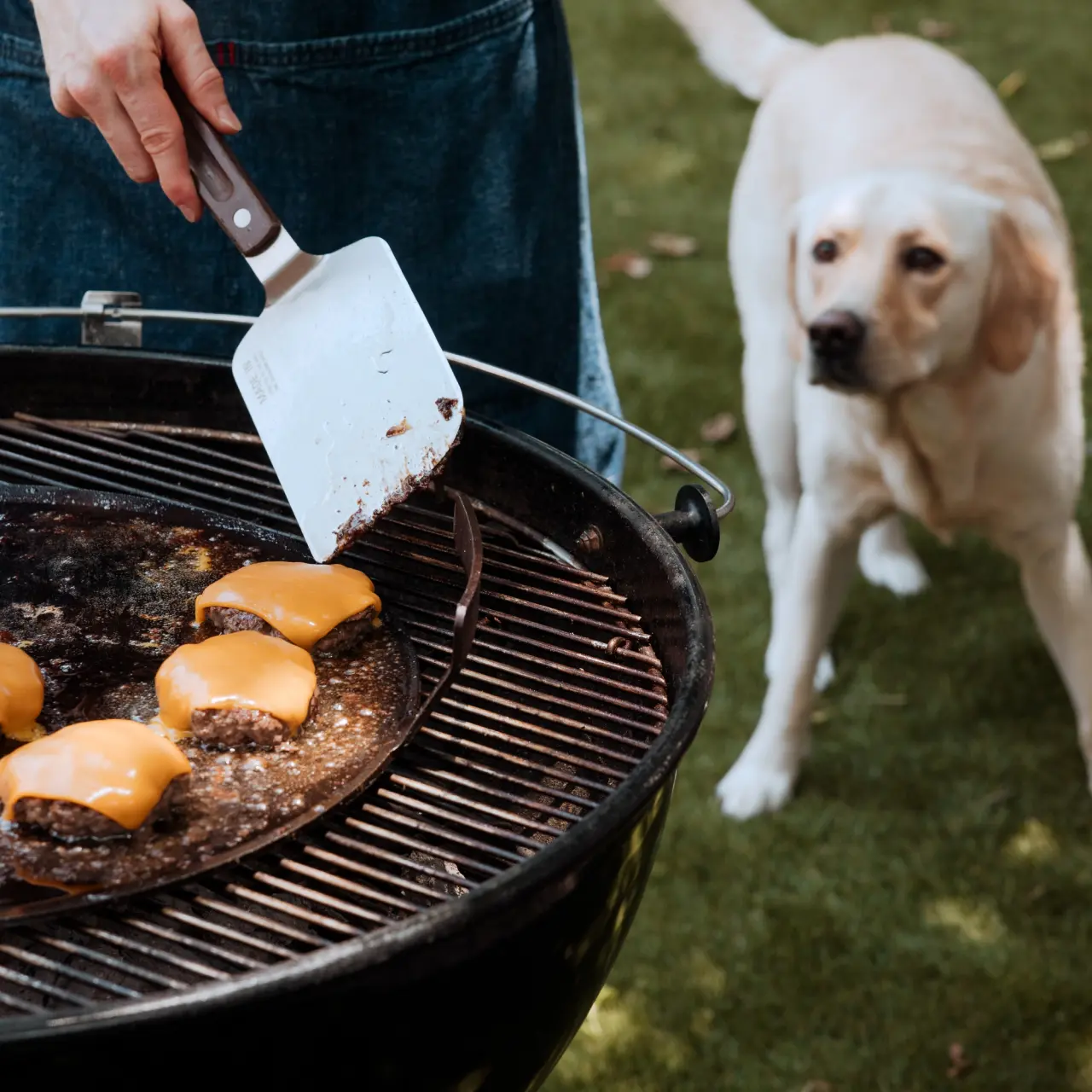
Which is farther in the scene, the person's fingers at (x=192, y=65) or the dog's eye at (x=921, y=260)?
the dog's eye at (x=921, y=260)

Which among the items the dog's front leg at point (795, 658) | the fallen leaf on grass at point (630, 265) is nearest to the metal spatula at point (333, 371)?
the dog's front leg at point (795, 658)

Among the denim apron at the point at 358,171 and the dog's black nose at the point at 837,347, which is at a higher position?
the denim apron at the point at 358,171

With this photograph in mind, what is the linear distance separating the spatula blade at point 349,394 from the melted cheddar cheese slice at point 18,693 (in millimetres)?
298

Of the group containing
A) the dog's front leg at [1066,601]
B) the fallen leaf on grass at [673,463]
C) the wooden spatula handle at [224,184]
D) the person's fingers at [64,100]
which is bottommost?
the fallen leaf on grass at [673,463]

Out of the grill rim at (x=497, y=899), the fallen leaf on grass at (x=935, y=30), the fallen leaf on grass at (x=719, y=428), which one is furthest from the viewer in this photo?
the fallen leaf on grass at (x=935, y=30)

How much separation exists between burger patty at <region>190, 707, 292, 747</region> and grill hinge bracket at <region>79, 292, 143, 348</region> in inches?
28.3

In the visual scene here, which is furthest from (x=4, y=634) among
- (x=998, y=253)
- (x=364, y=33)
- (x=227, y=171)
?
(x=998, y=253)

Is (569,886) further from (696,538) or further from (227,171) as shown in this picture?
(227,171)

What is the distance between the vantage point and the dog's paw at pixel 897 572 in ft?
11.8

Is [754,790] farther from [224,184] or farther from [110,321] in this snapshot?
[224,184]

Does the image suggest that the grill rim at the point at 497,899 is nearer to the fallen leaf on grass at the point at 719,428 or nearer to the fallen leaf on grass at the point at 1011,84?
the fallen leaf on grass at the point at 719,428

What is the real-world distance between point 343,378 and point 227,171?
0.26 metres

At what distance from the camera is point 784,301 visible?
3.08 meters

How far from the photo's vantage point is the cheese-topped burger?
4.28 feet
